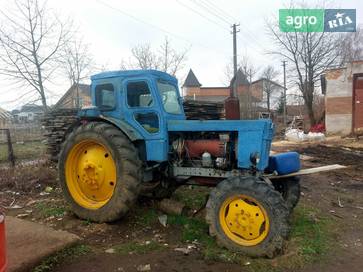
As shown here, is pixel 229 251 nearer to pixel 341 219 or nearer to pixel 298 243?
pixel 298 243

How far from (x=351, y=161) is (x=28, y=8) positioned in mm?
13630

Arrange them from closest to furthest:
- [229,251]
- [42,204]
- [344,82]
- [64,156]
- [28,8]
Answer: [229,251]
[64,156]
[42,204]
[28,8]
[344,82]

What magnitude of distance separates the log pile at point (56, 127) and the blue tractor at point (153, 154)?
186 inches

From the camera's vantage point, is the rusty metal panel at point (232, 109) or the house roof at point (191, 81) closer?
the rusty metal panel at point (232, 109)

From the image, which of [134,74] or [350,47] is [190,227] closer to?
[134,74]

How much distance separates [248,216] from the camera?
16.3ft

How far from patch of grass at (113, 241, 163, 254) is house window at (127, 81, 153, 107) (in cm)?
203

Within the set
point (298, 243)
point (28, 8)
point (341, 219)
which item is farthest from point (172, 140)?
point (28, 8)

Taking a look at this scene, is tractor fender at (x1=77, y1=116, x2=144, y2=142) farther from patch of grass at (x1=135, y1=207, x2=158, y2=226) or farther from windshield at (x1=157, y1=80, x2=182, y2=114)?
patch of grass at (x1=135, y1=207, x2=158, y2=226)

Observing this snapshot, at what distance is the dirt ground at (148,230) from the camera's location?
4656 millimetres

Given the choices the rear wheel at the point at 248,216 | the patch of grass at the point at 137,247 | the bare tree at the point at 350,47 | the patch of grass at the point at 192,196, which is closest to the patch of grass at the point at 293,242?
the rear wheel at the point at 248,216

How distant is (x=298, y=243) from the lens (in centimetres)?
511

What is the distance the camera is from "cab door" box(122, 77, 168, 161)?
5.94m

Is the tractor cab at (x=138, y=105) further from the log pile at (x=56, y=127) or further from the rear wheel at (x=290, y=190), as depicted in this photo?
the log pile at (x=56, y=127)
